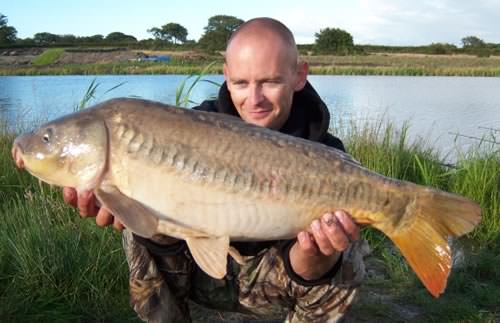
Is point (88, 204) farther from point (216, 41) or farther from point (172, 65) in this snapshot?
point (216, 41)

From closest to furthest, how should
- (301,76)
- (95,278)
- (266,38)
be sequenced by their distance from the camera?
(266,38) → (301,76) → (95,278)

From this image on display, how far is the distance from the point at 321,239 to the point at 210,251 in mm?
438

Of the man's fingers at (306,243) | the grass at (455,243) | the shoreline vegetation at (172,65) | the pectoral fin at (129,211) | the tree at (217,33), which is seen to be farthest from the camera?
the tree at (217,33)

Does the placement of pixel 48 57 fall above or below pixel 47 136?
below

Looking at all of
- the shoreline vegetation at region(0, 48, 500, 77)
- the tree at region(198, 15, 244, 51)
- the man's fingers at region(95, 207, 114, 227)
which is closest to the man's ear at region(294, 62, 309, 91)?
the man's fingers at region(95, 207, 114, 227)

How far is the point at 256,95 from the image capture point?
2.48 metres

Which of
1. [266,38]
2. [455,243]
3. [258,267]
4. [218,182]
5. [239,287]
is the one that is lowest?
[455,243]

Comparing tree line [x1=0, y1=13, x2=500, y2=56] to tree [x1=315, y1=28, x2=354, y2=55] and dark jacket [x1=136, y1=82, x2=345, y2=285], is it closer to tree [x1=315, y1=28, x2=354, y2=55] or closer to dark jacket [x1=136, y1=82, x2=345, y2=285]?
tree [x1=315, y1=28, x2=354, y2=55]

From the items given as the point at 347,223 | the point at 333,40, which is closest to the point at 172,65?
the point at 333,40

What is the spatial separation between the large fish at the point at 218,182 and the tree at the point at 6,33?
210ft

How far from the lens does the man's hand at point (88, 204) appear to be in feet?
6.42

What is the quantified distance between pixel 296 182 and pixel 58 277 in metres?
1.79

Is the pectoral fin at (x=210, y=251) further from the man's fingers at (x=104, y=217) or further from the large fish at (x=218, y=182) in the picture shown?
the man's fingers at (x=104, y=217)

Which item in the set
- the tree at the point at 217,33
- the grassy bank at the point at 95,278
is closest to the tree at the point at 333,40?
the tree at the point at 217,33
